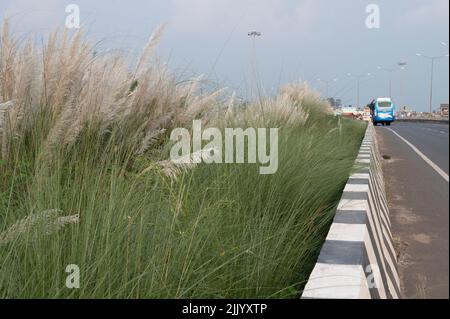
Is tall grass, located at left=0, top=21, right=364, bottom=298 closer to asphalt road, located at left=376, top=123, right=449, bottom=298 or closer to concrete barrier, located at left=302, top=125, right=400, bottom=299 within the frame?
concrete barrier, located at left=302, top=125, right=400, bottom=299

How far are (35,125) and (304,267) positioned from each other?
5.54 ft

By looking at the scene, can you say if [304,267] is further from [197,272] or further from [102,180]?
[102,180]

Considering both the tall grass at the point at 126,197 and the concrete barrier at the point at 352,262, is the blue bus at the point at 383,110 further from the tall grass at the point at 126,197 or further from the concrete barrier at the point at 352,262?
the concrete barrier at the point at 352,262

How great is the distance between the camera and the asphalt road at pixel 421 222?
2397 millimetres

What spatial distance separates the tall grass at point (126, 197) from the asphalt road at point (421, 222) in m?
0.67

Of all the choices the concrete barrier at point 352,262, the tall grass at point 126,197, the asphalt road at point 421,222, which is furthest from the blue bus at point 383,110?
the concrete barrier at point 352,262

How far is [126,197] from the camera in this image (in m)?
2.32

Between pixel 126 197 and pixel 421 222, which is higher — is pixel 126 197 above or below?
above

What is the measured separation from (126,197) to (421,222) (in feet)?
13.2

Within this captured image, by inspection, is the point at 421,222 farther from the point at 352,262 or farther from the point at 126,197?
the point at 126,197

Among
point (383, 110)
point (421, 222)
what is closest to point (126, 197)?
point (421, 222)

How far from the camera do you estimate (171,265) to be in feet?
6.72

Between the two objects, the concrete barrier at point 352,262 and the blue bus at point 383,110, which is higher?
the concrete barrier at point 352,262

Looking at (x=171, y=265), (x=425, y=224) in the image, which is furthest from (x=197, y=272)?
(x=425, y=224)
